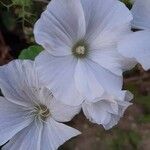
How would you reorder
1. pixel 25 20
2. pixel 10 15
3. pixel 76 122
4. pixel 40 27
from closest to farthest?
1. pixel 40 27
2. pixel 25 20
3. pixel 10 15
4. pixel 76 122

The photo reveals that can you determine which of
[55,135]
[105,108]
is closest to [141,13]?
[105,108]

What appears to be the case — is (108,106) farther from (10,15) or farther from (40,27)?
(10,15)

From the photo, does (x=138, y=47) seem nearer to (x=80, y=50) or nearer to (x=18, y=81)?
(x=80, y=50)

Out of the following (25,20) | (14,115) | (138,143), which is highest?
(25,20)

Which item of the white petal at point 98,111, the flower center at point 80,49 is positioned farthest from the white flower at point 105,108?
the flower center at point 80,49

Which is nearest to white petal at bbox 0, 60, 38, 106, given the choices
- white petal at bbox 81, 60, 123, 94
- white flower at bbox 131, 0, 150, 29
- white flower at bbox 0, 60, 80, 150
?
white flower at bbox 0, 60, 80, 150

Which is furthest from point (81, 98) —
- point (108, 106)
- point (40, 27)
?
point (40, 27)

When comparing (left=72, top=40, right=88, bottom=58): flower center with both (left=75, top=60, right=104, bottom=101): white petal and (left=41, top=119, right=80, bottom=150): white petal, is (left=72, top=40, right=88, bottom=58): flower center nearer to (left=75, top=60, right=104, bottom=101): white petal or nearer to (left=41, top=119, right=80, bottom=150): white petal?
(left=75, top=60, right=104, bottom=101): white petal
